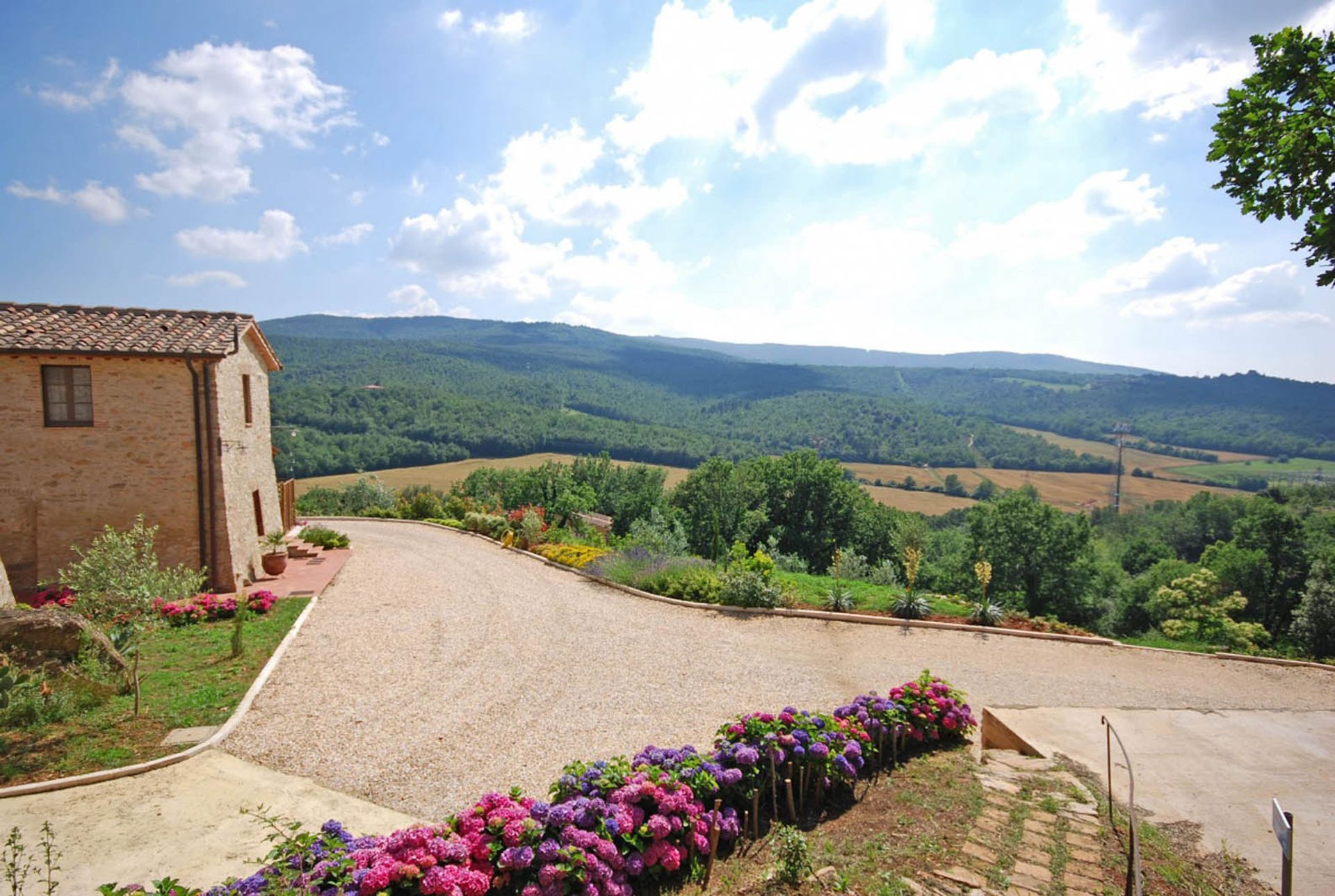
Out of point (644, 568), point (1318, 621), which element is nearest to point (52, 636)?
point (644, 568)

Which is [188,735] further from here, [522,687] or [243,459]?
[243,459]

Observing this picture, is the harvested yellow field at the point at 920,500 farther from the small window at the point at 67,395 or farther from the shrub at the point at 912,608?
the small window at the point at 67,395

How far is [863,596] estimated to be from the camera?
1425cm

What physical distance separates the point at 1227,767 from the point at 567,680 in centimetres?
777

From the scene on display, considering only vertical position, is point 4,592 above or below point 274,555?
above

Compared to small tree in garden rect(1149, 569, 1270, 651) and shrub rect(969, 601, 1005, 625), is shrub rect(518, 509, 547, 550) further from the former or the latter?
small tree in garden rect(1149, 569, 1270, 651)

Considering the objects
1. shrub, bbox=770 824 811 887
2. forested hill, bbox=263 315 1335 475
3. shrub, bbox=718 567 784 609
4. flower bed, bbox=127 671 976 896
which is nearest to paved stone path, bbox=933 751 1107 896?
shrub, bbox=770 824 811 887

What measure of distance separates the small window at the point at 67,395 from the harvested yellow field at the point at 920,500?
59029 millimetres

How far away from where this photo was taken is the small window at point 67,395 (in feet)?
39.9

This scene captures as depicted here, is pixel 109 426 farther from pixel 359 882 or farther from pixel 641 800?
Answer: pixel 641 800

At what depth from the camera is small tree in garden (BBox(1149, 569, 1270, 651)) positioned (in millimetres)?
21516

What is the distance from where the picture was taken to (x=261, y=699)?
26.9 ft

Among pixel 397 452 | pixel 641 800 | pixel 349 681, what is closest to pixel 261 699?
pixel 349 681

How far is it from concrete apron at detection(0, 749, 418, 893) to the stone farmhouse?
8.23 meters
